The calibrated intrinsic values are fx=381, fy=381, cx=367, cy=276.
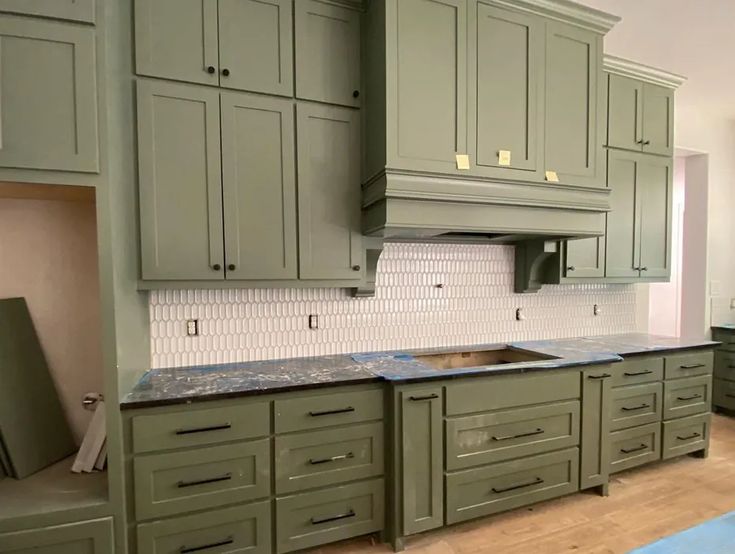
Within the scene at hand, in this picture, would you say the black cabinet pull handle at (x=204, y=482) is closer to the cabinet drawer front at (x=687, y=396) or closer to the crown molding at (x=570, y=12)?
the crown molding at (x=570, y=12)

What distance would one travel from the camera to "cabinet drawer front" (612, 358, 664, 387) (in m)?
2.61

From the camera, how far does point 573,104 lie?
7.84 ft

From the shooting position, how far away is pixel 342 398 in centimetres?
192

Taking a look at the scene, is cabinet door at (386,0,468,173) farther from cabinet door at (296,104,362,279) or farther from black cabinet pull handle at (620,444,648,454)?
black cabinet pull handle at (620,444,648,454)

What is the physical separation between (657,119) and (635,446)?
2.56 m

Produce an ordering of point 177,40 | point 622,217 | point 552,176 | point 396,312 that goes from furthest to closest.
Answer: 1. point 622,217
2. point 396,312
3. point 552,176
4. point 177,40

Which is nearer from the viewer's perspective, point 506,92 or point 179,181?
Answer: point 179,181

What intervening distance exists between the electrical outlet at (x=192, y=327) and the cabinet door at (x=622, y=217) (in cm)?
301

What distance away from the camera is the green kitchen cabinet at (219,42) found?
6.00 feet

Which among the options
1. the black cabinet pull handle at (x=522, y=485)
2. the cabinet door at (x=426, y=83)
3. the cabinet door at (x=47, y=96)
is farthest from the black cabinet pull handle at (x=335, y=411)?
the cabinet door at (x=47, y=96)

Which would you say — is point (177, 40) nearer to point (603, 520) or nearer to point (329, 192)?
point (329, 192)

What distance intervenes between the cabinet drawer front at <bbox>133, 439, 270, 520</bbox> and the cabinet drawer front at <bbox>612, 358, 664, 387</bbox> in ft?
7.67

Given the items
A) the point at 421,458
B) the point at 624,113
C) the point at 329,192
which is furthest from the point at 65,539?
the point at 624,113

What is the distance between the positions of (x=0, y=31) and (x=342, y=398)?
2014mm
